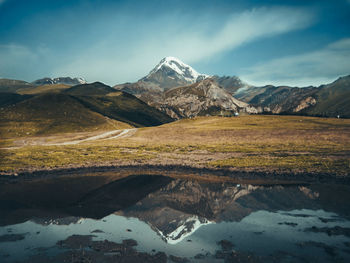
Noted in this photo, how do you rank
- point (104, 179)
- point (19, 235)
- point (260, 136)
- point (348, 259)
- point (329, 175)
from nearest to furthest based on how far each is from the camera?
point (348, 259) < point (19, 235) < point (329, 175) < point (104, 179) < point (260, 136)

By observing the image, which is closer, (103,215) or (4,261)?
(4,261)

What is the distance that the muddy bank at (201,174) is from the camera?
3431 centimetres

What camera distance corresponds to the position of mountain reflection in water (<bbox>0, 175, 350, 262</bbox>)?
53.0 ft

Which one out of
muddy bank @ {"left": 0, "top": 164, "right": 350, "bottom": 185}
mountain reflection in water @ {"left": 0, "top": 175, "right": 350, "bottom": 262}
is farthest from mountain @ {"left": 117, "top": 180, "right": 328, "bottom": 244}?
muddy bank @ {"left": 0, "top": 164, "right": 350, "bottom": 185}

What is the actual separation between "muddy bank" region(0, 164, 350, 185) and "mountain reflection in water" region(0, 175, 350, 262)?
9.17 feet

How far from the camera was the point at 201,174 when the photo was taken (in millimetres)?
40000

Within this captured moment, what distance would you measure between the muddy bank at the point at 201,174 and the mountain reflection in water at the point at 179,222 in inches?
110

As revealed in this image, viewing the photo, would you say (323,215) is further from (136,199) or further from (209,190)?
(136,199)

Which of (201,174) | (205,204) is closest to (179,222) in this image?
(205,204)

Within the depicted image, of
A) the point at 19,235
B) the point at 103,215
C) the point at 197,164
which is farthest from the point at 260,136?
the point at 19,235

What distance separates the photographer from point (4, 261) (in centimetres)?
1538

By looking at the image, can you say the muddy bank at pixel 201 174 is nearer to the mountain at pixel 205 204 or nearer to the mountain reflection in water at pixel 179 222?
the mountain reflection in water at pixel 179 222

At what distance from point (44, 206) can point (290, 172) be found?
112ft

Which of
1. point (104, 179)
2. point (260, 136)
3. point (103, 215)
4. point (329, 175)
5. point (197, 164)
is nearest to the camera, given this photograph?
point (103, 215)
